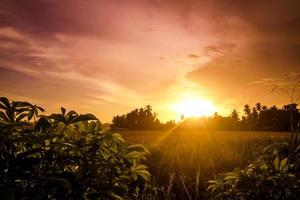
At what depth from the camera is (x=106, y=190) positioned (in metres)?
1.71

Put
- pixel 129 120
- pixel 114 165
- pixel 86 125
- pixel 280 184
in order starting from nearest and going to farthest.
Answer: pixel 114 165, pixel 86 125, pixel 280 184, pixel 129 120

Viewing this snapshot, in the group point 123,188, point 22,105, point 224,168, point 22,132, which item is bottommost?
point 224,168

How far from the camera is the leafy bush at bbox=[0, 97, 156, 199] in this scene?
4.96 feet

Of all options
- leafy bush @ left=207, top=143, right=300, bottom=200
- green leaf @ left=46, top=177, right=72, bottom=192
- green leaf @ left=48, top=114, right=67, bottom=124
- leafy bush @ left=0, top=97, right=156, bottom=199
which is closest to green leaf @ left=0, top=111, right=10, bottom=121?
leafy bush @ left=0, top=97, right=156, bottom=199

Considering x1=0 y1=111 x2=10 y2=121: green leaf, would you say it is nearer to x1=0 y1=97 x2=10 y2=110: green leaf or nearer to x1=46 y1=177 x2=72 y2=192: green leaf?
x1=0 y1=97 x2=10 y2=110: green leaf

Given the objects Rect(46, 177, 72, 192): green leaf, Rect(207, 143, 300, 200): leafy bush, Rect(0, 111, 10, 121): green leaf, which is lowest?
Rect(207, 143, 300, 200): leafy bush

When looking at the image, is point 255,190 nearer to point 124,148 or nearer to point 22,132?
point 124,148

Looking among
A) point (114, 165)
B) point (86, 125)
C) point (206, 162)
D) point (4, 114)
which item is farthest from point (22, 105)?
point (206, 162)

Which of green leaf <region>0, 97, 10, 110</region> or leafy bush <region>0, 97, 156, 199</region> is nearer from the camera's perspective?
leafy bush <region>0, 97, 156, 199</region>

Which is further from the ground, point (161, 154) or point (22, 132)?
point (22, 132)

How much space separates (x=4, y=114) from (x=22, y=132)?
0.16m

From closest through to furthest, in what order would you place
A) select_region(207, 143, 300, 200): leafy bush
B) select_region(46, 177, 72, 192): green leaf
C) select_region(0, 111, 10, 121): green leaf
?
select_region(46, 177, 72, 192): green leaf < select_region(0, 111, 10, 121): green leaf < select_region(207, 143, 300, 200): leafy bush

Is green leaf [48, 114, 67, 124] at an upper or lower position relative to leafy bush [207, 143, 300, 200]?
upper

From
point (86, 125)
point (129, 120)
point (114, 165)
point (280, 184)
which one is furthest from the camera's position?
point (129, 120)
